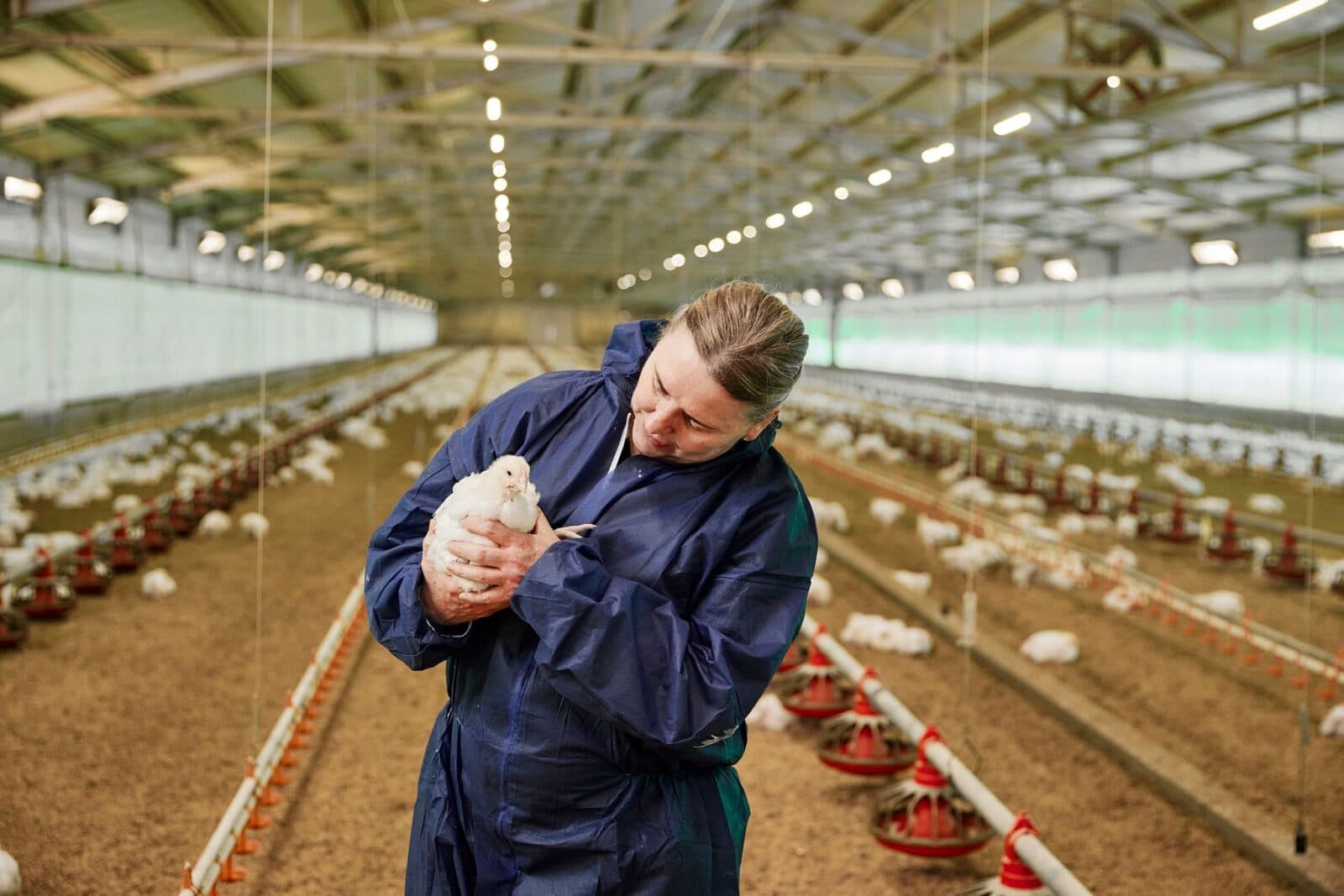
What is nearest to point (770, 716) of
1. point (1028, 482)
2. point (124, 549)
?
point (124, 549)

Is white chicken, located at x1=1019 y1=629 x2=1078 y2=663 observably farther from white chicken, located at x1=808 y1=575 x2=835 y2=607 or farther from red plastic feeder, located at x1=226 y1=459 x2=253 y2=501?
red plastic feeder, located at x1=226 y1=459 x2=253 y2=501

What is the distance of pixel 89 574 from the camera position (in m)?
5.88

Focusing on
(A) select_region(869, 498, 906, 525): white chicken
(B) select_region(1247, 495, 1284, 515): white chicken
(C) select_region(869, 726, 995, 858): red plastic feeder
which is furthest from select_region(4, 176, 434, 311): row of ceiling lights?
(B) select_region(1247, 495, 1284, 515): white chicken

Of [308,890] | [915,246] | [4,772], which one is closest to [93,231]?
[4,772]

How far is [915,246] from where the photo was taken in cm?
1090

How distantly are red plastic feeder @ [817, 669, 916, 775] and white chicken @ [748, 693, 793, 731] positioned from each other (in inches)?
9.5

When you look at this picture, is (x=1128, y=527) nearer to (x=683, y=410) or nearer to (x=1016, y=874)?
(x=1016, y=874)

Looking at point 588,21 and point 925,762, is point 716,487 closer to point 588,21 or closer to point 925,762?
point 925,762

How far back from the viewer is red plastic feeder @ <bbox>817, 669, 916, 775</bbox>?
12.9 feet

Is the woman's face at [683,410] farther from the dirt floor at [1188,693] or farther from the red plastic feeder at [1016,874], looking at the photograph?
the dirt floor at [1188,693]

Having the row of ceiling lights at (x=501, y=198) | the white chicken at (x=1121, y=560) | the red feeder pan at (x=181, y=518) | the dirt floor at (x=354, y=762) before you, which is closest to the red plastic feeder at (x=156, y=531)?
the red feeder pan at (x=181, y=518)

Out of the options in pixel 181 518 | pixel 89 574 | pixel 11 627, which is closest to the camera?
pixel 11 627

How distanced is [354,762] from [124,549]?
3.20 metres

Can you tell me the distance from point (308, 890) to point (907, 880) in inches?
66.2
